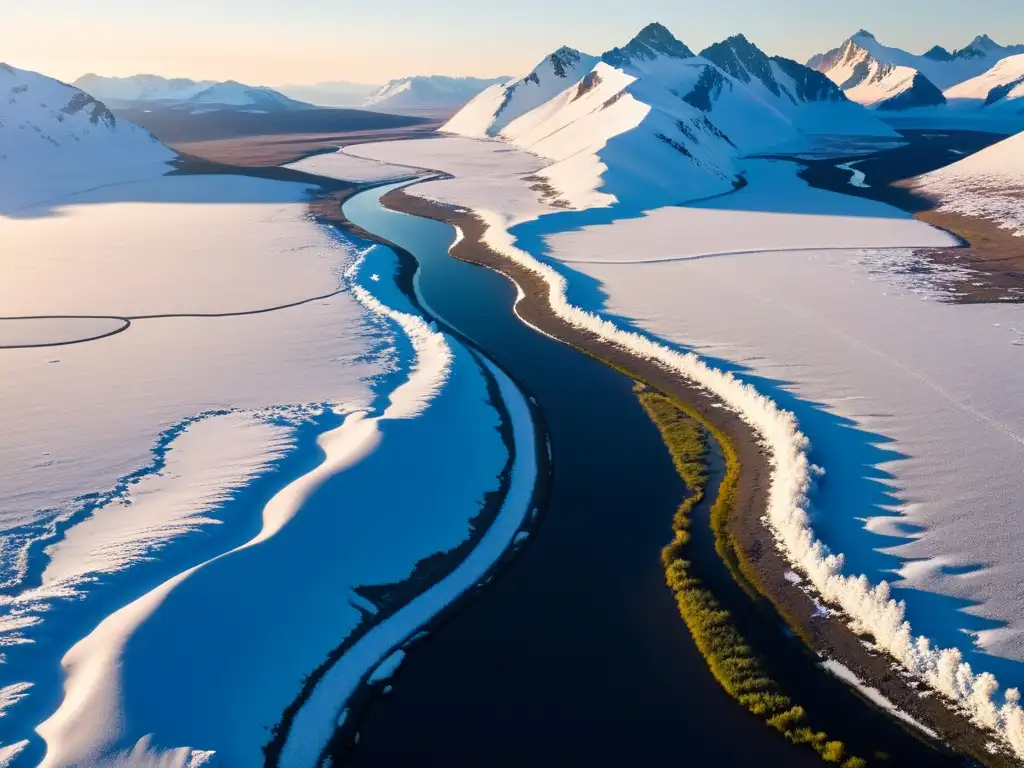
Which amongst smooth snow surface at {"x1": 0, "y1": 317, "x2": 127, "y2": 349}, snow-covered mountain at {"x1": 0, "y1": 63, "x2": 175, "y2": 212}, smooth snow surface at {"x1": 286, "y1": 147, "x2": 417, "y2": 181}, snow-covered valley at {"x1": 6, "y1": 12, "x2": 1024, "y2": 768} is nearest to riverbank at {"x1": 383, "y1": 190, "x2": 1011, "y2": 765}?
snow-covered valley at {"x1": 6, "y1": 12, "x2": 1024, "y2": 768}

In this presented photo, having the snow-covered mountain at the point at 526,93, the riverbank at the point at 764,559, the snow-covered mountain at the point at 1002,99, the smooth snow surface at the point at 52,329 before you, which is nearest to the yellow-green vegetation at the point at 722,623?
the riverbank at the point at 764,559

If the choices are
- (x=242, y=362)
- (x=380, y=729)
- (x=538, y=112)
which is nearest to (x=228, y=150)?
(x=538, y=112)

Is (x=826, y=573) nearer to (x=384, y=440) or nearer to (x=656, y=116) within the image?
(x=384, y=440)

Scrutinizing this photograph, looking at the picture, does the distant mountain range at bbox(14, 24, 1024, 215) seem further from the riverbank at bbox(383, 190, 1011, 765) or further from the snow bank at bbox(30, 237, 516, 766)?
the snow bank at bbox(30, 237, 516, 766)

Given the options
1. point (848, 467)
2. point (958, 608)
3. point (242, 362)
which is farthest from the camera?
point (242, 362)

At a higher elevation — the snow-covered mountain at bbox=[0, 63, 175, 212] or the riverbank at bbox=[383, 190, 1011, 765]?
the snow-covered mountain at bbox=[0, 63, 175, 212]

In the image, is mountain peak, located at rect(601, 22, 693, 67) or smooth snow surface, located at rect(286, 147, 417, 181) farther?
mountain peak, located at rect(601, 22, 693, 67)

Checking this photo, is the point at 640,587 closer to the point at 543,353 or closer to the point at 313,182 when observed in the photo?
the point at 543,353
